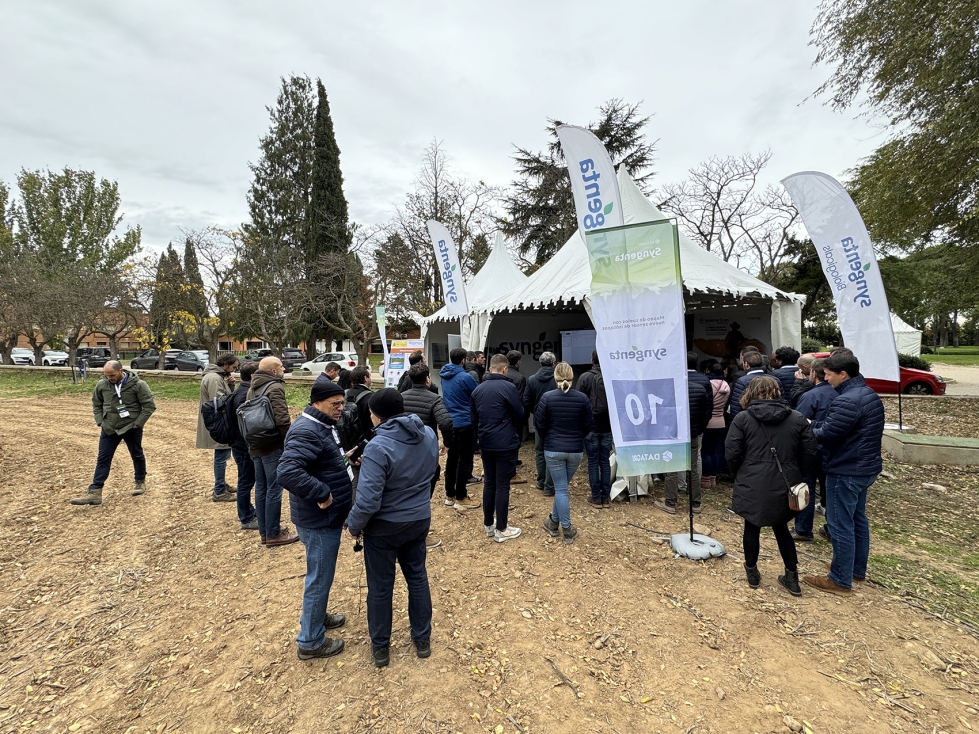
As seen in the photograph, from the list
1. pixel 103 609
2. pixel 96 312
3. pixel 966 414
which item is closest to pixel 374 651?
pixel 103 609

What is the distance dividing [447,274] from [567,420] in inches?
217

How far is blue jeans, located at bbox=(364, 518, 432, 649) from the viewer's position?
8.01 feet

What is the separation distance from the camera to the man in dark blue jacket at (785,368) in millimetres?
5018

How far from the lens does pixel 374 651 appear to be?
2580 millimetres

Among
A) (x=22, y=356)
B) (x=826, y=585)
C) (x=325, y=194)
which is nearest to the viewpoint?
(x=826, y=585)

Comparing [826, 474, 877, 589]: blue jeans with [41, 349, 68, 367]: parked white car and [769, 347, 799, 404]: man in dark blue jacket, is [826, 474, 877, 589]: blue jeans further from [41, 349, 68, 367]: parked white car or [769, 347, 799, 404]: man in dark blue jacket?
[41, 349, 68, 367]: parked white car

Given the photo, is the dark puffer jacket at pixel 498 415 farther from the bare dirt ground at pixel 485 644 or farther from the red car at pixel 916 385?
the red car at pixel 916 385

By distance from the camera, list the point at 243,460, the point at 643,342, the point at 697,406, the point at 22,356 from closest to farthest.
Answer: the point at 643,342 → the point at 243,460 → the point at 697,406 → the point at 22,356

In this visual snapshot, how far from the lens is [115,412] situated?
202 inches

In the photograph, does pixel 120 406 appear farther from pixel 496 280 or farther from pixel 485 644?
pixel 496 280

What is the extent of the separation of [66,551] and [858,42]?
14788 mm

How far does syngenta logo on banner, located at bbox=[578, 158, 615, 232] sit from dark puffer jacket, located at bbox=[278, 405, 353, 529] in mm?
3681

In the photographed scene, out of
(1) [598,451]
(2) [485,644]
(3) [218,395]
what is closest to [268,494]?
(3) [218,395]

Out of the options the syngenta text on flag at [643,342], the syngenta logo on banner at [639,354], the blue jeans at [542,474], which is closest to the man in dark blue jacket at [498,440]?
the syngenta text on flag at [643,342]
